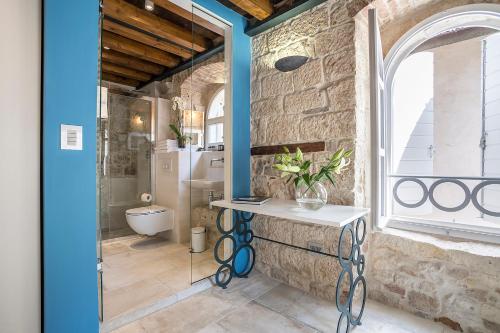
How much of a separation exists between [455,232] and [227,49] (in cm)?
250

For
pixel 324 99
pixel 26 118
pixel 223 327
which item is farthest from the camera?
pixel 324 99

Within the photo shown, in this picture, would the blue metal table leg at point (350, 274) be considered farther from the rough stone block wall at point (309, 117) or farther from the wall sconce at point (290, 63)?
the wall sconce at point (290, 63)

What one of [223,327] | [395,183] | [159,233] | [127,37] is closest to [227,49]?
[127,37]

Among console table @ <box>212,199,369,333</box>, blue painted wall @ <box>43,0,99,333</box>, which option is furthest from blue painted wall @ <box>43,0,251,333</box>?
console table @ <box>212,199,369,333</box>

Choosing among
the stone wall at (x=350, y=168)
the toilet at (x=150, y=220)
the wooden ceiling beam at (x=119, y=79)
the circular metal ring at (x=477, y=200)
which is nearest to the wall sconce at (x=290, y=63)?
the stone wall at (x=350, y=168)

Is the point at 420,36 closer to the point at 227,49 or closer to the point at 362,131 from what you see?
the point at 362,131

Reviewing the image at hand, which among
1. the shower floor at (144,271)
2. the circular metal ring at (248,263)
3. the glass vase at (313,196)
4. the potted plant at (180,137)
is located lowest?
the shower floor at (144,271)

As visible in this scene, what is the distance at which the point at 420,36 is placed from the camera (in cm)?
196

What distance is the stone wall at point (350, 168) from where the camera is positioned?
5.13 feet

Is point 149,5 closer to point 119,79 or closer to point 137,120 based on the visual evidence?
point 137,120

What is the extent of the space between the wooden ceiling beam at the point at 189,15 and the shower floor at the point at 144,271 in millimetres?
2332

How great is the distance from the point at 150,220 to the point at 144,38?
2.24 m

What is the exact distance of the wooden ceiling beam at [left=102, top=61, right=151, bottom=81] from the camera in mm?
3428

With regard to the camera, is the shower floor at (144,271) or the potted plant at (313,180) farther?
the shower floor at (144,271)
